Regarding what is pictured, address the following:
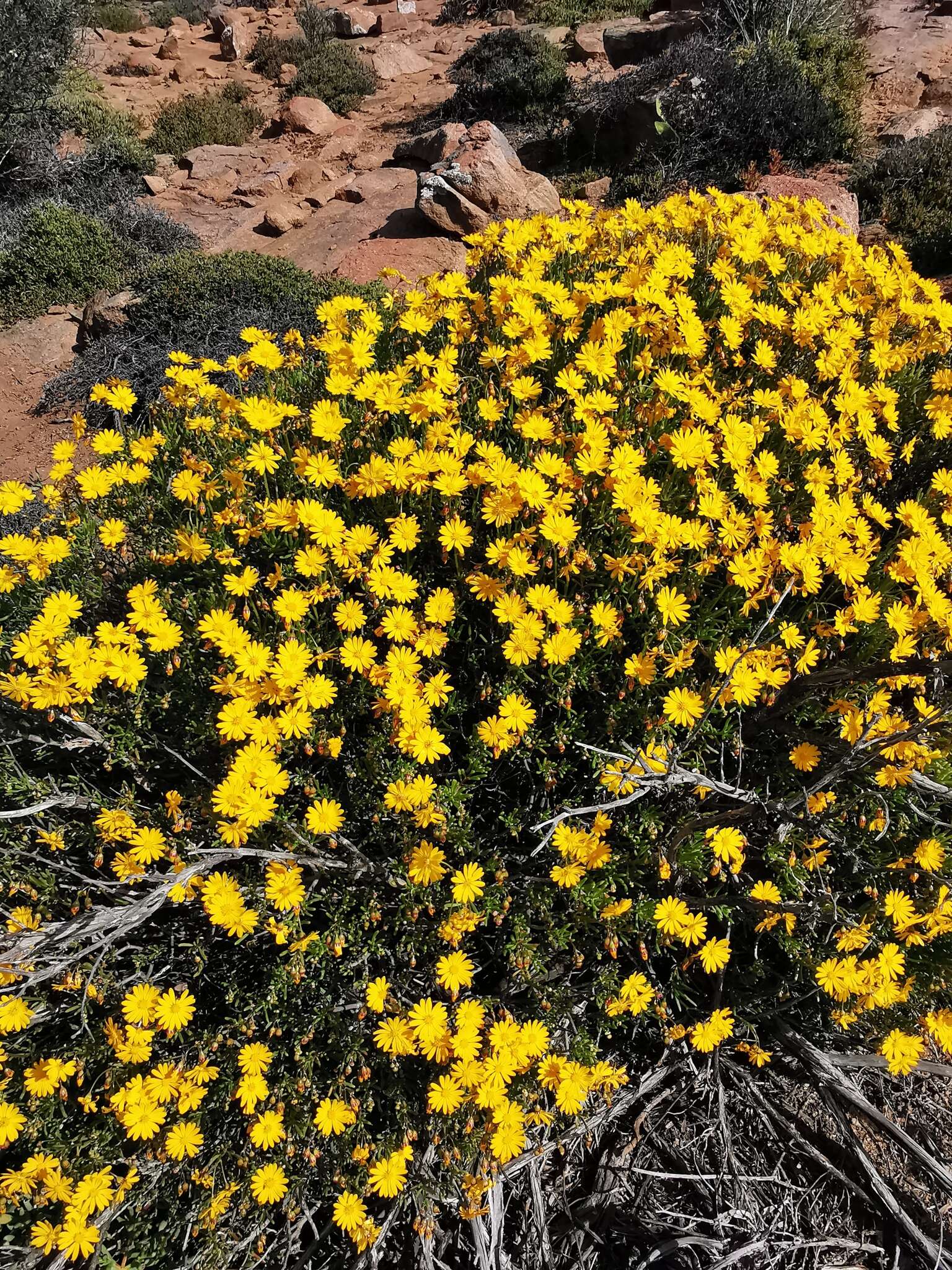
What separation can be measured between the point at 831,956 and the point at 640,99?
34.6ft

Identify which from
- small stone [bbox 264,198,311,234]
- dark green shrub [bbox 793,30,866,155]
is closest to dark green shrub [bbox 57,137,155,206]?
small stone [bbox 264,198,311,234]

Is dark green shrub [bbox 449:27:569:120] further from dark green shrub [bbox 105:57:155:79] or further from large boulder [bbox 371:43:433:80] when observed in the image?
dark green shrub [bbox 105:57:155:79]

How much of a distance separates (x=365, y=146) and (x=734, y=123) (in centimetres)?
646

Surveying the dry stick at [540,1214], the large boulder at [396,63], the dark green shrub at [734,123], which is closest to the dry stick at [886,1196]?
the dry stick at [540,1214]

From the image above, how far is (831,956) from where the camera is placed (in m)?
2.56

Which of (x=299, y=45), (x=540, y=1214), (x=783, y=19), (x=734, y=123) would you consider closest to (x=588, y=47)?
(x=783, y=19)

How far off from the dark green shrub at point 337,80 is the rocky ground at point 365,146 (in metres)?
0.22

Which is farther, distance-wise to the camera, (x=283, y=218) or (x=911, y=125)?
(x=283, y=218)

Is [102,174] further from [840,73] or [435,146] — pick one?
[840,73]

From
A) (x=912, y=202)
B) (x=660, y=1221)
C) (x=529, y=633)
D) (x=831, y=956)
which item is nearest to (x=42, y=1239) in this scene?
(x=660, y=1221)

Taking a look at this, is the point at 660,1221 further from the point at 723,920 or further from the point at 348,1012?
the point at 348,1012

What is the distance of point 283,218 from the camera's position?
10125 mm

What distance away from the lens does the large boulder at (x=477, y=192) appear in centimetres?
815

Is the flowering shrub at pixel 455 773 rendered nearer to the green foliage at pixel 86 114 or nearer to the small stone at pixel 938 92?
the small stone at pixel 938 92
